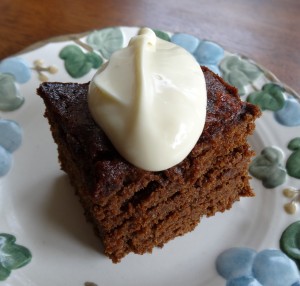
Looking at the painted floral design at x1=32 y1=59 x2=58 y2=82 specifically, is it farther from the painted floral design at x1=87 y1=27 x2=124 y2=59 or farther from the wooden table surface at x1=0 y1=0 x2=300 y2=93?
the wooden table surface at x1=0 y1=0 x2=300 y2=93

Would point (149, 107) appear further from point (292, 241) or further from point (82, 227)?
point (292, 241)

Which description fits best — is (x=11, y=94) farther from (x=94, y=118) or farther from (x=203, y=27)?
(x=203, y=27)

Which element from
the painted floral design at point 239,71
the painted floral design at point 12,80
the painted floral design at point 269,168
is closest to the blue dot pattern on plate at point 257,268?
the painted floral design at point 269,168

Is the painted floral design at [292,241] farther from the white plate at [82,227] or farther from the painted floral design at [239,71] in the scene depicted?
the painted floral design at [239,71]

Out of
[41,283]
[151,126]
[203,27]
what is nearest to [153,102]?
[151,126]

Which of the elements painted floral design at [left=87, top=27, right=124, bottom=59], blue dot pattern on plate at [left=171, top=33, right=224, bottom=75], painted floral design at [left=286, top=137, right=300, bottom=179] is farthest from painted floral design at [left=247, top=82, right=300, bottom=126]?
painted floral design at [left=87, top=27, right=124, bottom=59]

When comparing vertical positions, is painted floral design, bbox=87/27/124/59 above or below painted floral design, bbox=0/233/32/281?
above
